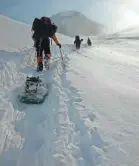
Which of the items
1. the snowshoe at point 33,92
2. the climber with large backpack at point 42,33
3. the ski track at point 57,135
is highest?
the climber with large backpack at point 42,33

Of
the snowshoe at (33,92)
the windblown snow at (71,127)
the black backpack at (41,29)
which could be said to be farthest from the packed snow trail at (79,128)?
the black backpack at (41,29)

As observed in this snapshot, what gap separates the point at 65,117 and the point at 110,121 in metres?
0.79

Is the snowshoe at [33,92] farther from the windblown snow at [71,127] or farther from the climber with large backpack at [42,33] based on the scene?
the climber with large backpack at [42,33]

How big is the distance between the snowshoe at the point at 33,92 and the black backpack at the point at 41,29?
7.71ft

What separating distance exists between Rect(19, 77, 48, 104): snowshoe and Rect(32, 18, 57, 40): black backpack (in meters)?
2.35

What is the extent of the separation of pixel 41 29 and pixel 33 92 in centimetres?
296

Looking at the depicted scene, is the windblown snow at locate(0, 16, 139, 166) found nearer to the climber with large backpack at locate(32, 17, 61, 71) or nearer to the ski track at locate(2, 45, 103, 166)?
the ski track at locate(2, 45, 103, 166)

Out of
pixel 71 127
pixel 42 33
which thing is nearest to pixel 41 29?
pixel 42 33

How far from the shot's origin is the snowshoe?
18.0 ft

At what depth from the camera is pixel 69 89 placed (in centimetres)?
648

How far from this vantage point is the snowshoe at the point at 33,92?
5477 mm

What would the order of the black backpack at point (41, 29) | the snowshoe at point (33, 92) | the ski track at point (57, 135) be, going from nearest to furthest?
the ski track at point (57, 135)
the snowshoe at point (33, 92)
the black backpack at point (41, 29)

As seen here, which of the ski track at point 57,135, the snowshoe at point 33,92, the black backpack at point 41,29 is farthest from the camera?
the black backpack at point 41,29

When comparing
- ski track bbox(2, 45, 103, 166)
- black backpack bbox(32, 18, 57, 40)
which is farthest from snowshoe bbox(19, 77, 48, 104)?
black backpack bbox(32, 18, 57, 40)
